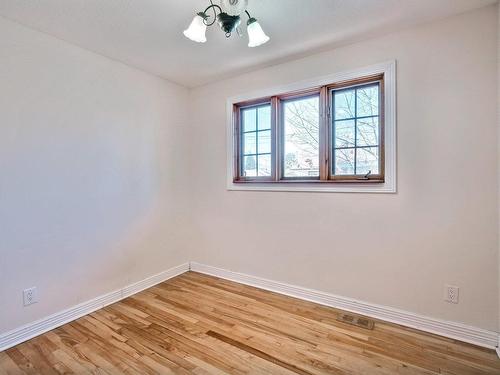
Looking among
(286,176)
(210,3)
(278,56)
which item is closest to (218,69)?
(278,56)

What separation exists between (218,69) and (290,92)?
819 millimetres

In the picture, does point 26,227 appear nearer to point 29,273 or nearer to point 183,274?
point 29,273

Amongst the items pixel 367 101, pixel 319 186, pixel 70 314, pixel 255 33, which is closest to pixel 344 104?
pixel 367 101

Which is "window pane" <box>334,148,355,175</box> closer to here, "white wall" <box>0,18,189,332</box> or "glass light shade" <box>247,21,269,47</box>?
"glass light shade" <box>247,21,269,47</box>

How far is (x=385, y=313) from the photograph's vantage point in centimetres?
223

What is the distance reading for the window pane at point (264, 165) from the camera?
9.53ft

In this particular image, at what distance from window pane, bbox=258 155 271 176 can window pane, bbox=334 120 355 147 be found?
2.44ft

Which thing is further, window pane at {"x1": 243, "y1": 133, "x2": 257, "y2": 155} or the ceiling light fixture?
window pane at {"x1": 243, "y1": 133, "x2": 257, "y2": 155}

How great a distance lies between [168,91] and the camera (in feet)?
10.4

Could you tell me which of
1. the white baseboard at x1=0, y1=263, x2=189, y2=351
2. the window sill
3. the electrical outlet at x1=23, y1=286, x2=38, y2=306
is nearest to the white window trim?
the window sill

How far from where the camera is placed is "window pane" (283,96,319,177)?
8.55 feet

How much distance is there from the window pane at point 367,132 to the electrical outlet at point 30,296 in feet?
9.45

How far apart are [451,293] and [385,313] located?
1.67 feet

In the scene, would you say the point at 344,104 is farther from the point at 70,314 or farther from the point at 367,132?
the point at 70,314
